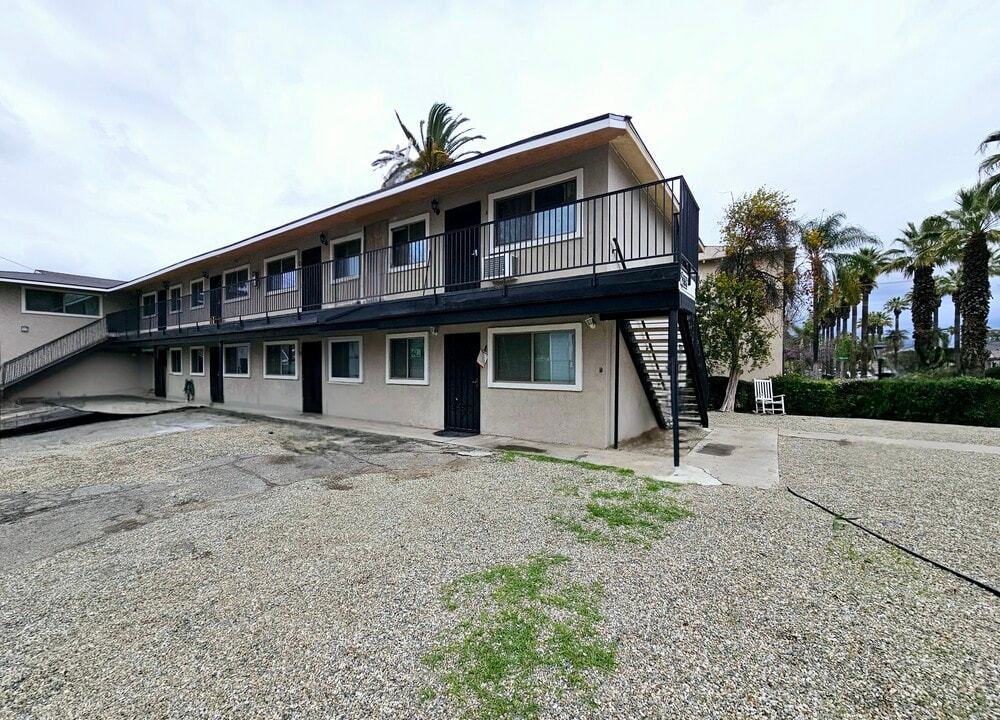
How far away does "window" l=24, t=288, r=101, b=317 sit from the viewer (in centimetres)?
1889

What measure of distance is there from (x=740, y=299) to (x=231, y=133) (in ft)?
78.9

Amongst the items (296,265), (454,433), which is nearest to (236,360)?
(296,265)

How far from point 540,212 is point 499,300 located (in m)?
1.77

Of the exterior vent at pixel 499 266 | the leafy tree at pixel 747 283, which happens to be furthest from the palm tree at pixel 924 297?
the exterior vent at pixel 499 266

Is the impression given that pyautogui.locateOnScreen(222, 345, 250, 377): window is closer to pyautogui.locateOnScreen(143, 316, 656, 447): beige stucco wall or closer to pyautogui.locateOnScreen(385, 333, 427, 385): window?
pyautogui.locateOnScreen(143, 316, 656, 447): beige stucco wall

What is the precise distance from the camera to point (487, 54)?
13141mm

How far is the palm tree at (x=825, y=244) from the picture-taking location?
16812 mm

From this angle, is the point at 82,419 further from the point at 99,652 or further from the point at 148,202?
the point at 148,202

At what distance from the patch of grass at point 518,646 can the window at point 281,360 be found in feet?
42.1

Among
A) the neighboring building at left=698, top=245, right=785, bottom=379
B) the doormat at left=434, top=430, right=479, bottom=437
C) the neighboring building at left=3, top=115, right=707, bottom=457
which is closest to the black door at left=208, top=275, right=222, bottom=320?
the neighboring building at left=3, top=115, right=707, bottom=457

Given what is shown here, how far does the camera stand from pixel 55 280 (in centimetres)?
1970

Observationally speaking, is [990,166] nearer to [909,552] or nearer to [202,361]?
[909,552]

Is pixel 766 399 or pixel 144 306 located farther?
pixel 144 306

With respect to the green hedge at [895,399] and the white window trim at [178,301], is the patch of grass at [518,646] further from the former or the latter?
the white window trim at [178,301]
